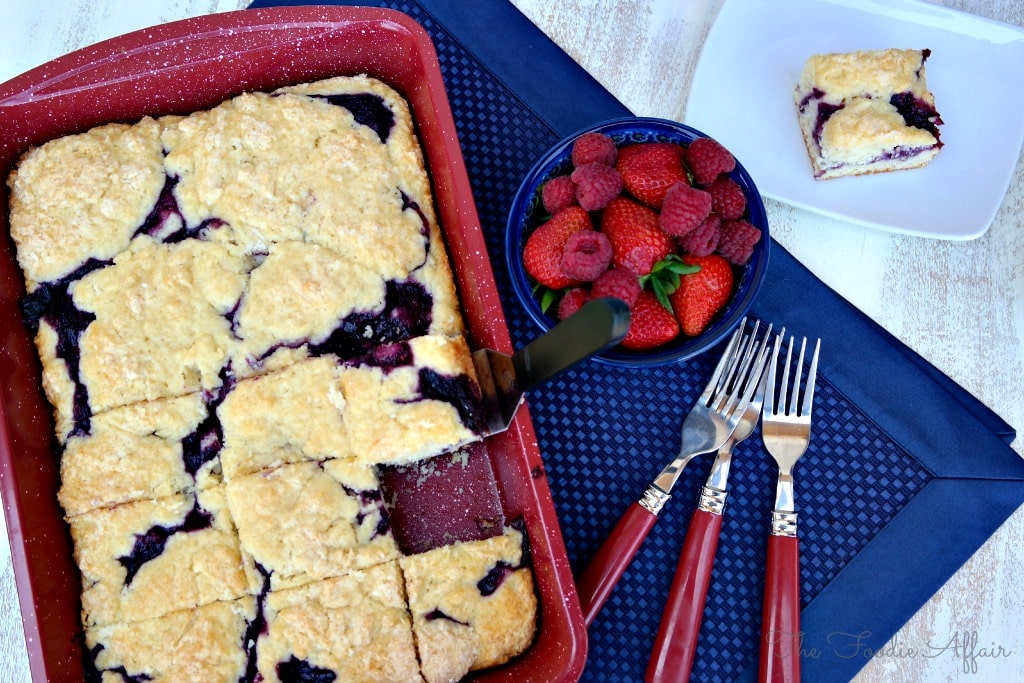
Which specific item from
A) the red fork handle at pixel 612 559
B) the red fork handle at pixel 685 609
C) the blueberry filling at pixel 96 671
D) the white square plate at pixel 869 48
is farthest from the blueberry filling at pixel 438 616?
the white square plate at pixel 869 48

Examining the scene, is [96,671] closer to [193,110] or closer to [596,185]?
[193,110]

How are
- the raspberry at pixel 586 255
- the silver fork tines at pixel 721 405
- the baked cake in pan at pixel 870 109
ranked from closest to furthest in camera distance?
the raspberry at pixel 586 255
the silver fork tines at pixel 721 405
the baked cake in pan at pixel 870 109

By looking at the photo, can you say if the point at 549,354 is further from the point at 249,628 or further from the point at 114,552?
the point at 114,552

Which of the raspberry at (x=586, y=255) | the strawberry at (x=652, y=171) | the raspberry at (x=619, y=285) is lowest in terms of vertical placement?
the raspberry at (x=619, y=285)

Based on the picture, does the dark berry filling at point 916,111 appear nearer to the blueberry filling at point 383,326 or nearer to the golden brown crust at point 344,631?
the blueberry filling at point 383,326

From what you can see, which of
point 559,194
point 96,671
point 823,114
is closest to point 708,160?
point 559,194

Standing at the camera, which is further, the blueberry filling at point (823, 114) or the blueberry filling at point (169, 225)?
the blueberry filling at point (823, 114)

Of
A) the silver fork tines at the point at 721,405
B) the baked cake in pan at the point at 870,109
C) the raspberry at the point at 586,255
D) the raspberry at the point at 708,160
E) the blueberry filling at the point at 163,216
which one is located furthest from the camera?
the baked cake in pan at the point at 870,109
